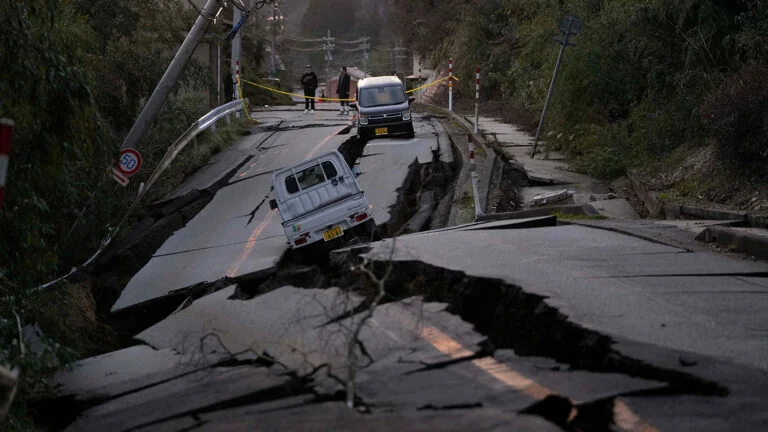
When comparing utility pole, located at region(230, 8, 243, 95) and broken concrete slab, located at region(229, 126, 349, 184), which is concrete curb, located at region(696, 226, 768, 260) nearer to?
broken concrete slab, located at region(229, 126, 349, 184)

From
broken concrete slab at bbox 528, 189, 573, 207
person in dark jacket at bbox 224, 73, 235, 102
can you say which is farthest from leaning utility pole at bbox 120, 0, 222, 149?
person in dark jacket at bbox 224, 73, 235, 102

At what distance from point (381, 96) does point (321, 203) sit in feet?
42.2

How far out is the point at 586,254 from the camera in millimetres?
10898

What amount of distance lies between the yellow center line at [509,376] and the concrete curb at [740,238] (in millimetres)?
4816

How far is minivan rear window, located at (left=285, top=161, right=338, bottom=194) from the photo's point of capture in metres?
15.2

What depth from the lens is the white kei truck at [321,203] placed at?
1446 cm

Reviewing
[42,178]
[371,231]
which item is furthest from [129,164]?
[42,178]

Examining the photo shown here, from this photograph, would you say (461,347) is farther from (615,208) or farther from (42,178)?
(615,208)

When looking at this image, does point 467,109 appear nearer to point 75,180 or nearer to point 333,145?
point 333,145

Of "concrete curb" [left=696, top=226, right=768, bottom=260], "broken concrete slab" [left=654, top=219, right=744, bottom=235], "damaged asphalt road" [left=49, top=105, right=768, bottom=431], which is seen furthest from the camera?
"broken concrete slab" [left=654, top=219, right=744, bottom=235]

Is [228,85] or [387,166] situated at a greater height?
[228,85]

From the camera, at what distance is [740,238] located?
10984 millimetres

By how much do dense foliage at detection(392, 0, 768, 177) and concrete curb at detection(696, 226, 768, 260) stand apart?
8.83 ft

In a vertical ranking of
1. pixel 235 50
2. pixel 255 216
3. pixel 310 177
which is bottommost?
pixel 255 216
